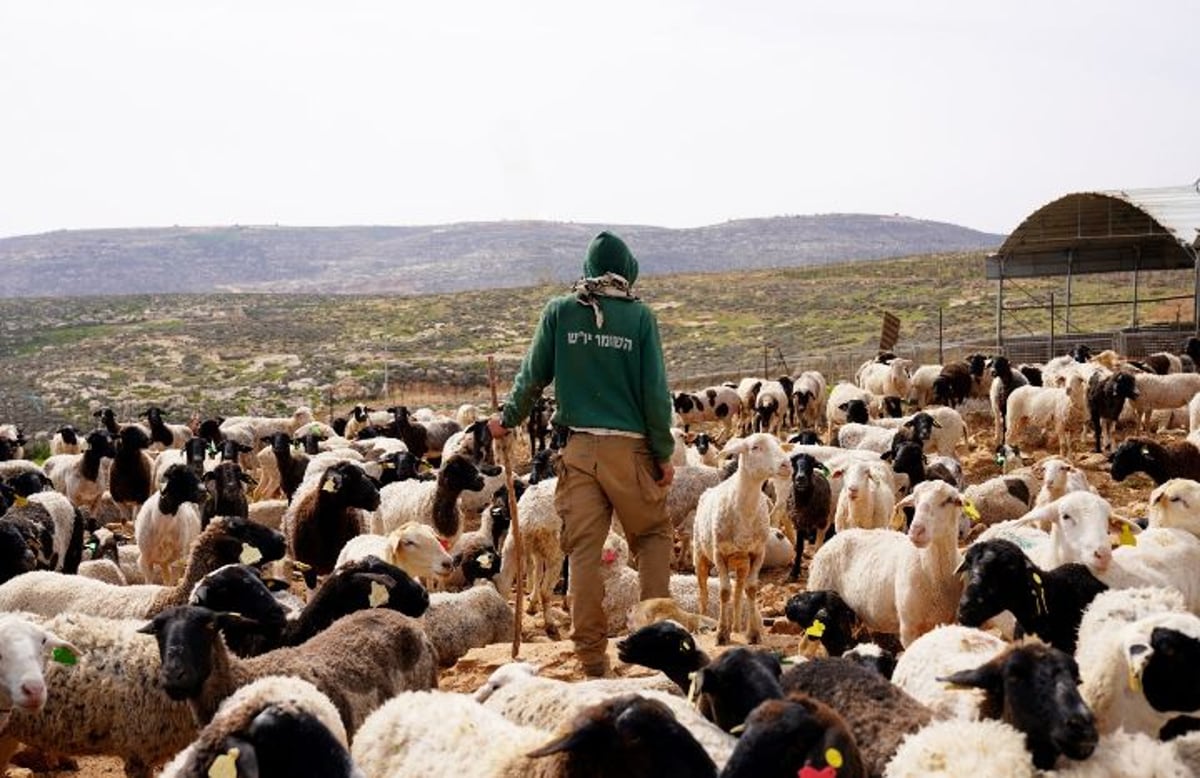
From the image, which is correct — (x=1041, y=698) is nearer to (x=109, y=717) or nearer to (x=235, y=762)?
(x=235, y=762)

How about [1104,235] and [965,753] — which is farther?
[1104,235]

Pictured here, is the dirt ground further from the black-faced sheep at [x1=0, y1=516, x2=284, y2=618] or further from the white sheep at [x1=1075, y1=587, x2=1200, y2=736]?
the white sheep at [x1=1075, y1=587, x2=1200, y2=736]

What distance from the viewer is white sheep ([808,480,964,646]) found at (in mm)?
7840

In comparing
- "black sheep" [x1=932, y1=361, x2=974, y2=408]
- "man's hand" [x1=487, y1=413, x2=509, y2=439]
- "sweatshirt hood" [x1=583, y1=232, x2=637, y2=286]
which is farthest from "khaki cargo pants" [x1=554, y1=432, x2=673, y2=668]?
"black sheep" [x1=932, y1=361, x2=974, y2=408]

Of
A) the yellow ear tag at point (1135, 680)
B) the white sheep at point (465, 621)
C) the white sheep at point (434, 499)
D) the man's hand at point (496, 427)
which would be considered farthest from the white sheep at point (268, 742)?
the white sheep at point (434, 499)

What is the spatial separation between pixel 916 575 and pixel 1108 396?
14.2m

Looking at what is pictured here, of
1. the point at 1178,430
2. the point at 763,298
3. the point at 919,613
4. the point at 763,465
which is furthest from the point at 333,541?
the point at 763,298

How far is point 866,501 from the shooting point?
1167 cm

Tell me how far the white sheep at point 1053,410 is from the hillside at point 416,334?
42.9ft

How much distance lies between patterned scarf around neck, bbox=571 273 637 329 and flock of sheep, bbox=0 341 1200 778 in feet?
5.90

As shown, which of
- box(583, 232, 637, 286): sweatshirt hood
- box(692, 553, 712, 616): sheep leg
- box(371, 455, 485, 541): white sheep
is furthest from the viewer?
box(371, 455, 485, 541): white sheep

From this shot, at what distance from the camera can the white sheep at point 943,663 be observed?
540cm

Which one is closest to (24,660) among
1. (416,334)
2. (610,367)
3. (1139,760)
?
(610,367)

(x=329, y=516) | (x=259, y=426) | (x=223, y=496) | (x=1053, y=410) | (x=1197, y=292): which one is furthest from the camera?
(x=1197, y=292)
